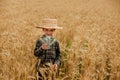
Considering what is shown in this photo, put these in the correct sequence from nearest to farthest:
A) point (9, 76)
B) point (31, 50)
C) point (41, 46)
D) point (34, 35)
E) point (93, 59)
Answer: point (9, 76) → point (41, 46) → point (93, 59) → point (31, 50) → point (34, 35)

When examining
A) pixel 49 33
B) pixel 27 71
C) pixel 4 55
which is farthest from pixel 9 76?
pixel 49 33

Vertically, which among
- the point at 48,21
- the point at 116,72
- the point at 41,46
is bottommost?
the point at 116,72

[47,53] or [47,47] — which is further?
[47,53]

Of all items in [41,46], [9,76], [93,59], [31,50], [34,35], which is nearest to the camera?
[9,76]

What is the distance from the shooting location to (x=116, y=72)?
4438mm

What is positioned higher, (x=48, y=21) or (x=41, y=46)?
(x=48, y=21)

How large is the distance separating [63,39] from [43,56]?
2315mm

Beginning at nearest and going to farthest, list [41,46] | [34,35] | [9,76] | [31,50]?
[9,76], [41,46], [31,50], [34,35]

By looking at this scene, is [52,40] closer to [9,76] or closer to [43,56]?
[43,56]

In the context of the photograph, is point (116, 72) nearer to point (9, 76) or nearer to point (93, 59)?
point (93, 59)

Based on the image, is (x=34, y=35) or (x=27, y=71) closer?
(x=27, y=71)

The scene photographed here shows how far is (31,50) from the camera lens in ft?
17.0

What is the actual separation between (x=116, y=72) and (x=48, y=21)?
1.14 m

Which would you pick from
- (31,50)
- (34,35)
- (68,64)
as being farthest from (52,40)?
(34,35)
